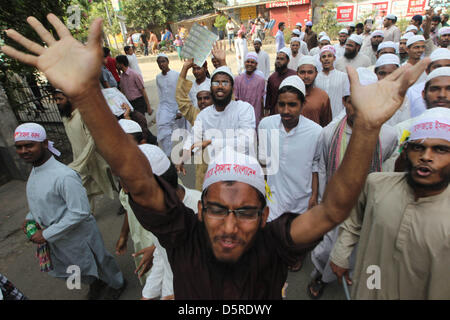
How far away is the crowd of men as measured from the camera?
1.10 m

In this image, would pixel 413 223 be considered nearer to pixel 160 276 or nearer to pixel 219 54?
pixel 160 276

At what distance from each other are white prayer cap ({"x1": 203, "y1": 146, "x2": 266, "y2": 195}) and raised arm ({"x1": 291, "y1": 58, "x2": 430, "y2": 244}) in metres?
0.32

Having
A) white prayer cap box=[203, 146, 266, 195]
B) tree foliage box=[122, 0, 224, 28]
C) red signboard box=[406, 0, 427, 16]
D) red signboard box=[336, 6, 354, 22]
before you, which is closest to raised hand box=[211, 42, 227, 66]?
white prayer cap box=[203, 146, 266, 195]

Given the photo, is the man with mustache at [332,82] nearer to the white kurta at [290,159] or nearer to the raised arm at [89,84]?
the white kurta at [290,159]

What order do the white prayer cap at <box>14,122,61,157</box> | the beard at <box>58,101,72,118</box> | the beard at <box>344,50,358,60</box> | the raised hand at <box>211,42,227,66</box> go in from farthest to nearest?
the beard at <box>344,50,358,60</box> < the raised hand at <box>211,42,227,66</box> < the beard at <box>58,101,72,118</box> < the white prayer cap at <box>14,122,61,157</box>

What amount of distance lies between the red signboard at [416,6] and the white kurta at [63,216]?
27296 mm

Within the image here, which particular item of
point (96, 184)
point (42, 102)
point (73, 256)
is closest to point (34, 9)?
point (42, 102)

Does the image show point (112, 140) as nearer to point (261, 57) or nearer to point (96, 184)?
point (96, 184)

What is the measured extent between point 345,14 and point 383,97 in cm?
2669

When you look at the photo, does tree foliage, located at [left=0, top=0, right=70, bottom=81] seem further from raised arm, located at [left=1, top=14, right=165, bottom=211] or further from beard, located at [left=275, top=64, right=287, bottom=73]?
raised arm, located at [left=1, top=14, right=165, bottom=211]

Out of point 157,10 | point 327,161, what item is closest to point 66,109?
point 327,161

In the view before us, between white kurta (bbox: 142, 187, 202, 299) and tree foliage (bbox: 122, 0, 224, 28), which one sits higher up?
tree foliage (bbox: 122, 0, 224, 28)

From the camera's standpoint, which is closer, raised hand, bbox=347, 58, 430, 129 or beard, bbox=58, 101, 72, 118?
raised hand, bbox=347, 58, 430, 129

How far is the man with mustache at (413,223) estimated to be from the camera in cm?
158
